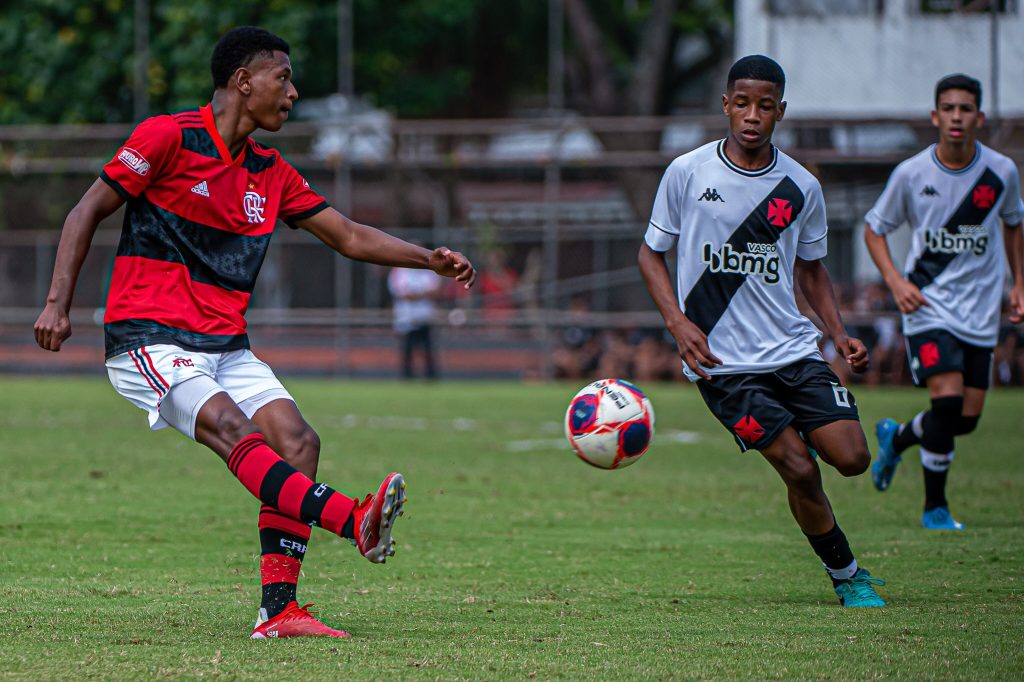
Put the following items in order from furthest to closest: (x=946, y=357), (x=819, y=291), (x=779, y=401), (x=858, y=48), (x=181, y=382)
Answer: (x=858, y=48), (x=946, y=357), (x=819, y=291), (x=779, y=401), (x=181, y=382)

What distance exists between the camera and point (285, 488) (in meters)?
5.23

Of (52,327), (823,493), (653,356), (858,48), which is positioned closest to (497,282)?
(653,356)

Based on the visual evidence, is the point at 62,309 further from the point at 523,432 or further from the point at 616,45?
the point at 616,45

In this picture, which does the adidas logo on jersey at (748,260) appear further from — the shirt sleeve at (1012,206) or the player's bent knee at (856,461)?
the shirt sleeve at (1012,206)

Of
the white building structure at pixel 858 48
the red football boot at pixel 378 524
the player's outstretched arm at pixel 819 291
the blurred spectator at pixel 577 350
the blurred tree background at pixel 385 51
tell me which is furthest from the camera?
the blurred tree background at pixel 385 51

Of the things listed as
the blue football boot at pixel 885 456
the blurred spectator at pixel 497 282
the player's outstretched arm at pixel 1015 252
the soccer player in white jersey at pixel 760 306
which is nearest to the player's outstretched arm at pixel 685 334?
the soccer player in white jersey at pixel 760 306

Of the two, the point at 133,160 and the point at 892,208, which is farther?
the point at 892,208

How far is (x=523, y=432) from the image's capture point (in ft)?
49.0

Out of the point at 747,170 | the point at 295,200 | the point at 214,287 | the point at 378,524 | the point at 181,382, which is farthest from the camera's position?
the point at 747,170

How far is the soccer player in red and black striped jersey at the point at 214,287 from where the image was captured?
539 cm

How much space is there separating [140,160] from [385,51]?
2393cm

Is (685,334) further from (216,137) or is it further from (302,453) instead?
(216,137)

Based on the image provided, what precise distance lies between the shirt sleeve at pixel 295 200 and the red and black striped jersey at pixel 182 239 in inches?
9.7

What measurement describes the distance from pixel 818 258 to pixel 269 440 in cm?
254
